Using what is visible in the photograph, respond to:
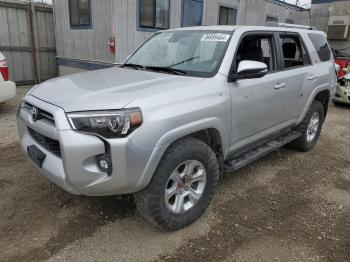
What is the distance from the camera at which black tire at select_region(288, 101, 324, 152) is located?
16.3 ft

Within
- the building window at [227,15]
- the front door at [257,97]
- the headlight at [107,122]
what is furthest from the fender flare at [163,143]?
the building window at [227,15]

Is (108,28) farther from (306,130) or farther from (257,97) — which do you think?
(257,97)

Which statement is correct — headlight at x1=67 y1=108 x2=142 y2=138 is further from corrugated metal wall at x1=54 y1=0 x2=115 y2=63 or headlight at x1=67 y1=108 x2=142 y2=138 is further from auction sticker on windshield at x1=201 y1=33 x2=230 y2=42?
corrugated metal wall at x1=54 y1=0 x2=115 y2=63

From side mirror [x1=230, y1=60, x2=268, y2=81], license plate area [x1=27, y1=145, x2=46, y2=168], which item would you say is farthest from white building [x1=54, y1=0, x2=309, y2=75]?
license plate area [x1=27, y1=145, x2=46, y2=168]

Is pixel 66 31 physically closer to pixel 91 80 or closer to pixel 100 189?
pixel 91 80

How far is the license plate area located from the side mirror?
6.21 ft

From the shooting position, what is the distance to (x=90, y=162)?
96.8 inches

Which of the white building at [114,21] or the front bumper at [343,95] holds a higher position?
the white building at [114,21]

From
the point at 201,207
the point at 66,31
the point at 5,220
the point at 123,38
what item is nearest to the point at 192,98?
the point at 201,207

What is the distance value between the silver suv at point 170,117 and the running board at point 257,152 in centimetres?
1

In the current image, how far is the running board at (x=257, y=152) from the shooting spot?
357 centimetres

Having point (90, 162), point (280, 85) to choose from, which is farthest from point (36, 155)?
point (280, 85)

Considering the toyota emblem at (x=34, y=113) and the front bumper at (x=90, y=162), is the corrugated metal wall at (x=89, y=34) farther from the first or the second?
the front bumper at (x=90, y=162)

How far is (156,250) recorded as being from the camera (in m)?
2.82
